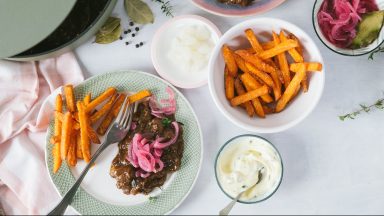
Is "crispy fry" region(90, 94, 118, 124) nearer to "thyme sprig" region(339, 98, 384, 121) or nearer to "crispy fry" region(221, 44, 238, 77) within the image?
"crispy fry" region(221, 44, 238, 77)

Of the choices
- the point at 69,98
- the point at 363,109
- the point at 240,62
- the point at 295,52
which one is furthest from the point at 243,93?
the point at 69,98

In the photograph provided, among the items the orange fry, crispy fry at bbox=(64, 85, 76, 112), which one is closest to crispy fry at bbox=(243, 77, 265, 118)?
the orange fry

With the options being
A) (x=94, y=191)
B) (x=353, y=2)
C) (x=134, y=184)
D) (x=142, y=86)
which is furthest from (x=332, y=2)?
(x=94, y=191)

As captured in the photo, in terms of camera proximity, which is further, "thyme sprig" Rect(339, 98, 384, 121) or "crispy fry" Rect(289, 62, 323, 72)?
"thyme sprig" Rect(339, 98, 384, 121)

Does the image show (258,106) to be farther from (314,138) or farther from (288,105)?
(314,138)

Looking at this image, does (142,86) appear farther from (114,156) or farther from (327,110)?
(327,110)
